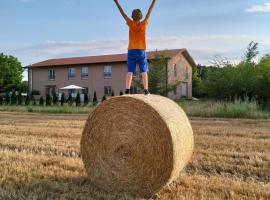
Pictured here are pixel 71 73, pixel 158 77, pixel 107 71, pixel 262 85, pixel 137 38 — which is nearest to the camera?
pixel 137 38

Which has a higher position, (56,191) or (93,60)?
(93,60)

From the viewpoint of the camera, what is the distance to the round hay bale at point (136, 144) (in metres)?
5.53

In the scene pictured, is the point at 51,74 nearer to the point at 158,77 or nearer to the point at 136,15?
the point at 158,77

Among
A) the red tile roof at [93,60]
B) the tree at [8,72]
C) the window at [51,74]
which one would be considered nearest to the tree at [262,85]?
the red tile roof at [93,60]

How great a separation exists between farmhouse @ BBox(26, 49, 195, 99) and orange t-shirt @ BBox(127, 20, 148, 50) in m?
36.7

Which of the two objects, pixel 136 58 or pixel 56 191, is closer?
pixel 56 191

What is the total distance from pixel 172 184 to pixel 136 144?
2.48ft

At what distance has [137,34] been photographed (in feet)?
23.2

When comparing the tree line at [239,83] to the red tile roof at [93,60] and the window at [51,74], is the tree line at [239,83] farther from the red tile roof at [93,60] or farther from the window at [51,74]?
the window at [51,74]

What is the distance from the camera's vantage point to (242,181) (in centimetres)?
607

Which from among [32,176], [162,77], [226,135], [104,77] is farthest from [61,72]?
[32,176]

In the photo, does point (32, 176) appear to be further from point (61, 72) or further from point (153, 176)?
point (61, 72)

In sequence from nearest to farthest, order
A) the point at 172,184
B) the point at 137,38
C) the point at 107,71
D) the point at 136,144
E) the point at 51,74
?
the point at 136,144 → the point at 172,184 → the point at 137,38 → the point at 107,71 → the point at 51,74

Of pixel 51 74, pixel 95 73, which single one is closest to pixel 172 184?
pixel 95 73
